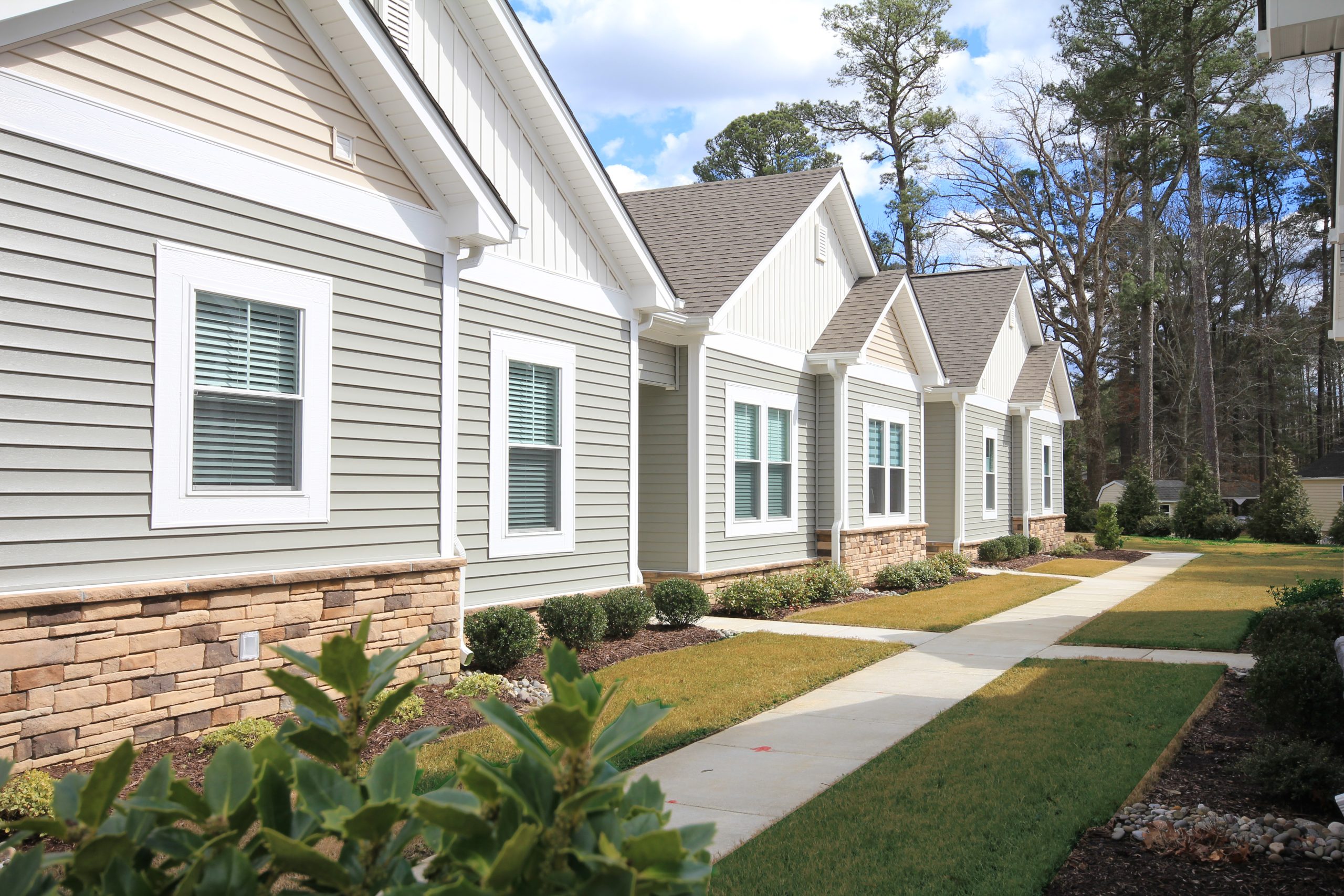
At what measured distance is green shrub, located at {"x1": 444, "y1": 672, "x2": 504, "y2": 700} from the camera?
7918 mm

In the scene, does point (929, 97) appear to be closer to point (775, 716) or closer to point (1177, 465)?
point (1177, 465)


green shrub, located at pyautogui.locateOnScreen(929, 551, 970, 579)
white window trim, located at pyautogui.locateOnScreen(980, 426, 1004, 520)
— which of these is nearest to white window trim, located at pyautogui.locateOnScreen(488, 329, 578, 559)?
green shrub, located at pyautogui.locateOnScreen(929, 551, 970, 579)

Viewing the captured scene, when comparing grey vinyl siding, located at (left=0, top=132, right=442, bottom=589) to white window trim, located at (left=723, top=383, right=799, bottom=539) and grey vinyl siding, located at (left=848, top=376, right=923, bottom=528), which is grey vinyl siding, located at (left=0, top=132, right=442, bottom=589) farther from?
grey vinyl siding, located at (left=848, top=376, right=923, bottom=528)

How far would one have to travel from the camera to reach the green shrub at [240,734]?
6.33 metres

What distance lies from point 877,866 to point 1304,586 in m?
9.98

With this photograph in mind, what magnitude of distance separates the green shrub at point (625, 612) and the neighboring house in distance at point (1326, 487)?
38.9 m

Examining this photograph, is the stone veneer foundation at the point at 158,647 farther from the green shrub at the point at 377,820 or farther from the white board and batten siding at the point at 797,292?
the white board and batten siding at the point at 797,292

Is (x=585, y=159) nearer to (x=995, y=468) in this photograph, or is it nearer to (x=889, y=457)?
(x=889, y=457)

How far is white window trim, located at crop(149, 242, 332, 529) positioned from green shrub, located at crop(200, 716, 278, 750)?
4.27ft

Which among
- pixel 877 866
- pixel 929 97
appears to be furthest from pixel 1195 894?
pixel 929 97

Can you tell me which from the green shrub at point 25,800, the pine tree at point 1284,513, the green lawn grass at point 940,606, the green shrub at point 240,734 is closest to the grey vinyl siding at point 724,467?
the green lawn grass at point 940,606

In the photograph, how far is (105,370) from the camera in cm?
610

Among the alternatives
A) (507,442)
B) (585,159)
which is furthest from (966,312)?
(507,442)

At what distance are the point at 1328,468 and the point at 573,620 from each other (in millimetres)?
42485
